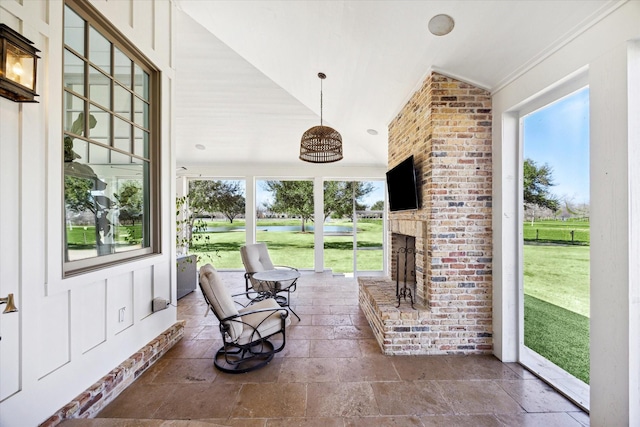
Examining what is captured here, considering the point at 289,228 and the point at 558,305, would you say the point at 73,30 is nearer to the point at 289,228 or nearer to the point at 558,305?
the point at 558,305

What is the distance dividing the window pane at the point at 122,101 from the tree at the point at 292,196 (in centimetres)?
472

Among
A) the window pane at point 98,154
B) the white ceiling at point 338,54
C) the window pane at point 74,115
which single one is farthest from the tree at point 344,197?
the window pane at point 74,115

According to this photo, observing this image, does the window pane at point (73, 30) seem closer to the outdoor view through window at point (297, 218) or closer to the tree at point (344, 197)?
the outdoor view through window at point (297, 218)

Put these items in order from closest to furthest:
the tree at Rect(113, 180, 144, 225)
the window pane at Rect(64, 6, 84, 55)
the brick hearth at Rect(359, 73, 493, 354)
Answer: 1. the window pane at Rect(64, 6, 84, 55)
2. the tree at Rect(113, 180, 144, 225)
3. the brick hearth at Rect(359, 73, 493, 354)

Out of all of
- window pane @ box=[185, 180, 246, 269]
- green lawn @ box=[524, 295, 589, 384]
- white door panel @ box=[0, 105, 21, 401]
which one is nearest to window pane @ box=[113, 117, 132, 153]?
white door panel @ box=[0, 105, 21, 401]

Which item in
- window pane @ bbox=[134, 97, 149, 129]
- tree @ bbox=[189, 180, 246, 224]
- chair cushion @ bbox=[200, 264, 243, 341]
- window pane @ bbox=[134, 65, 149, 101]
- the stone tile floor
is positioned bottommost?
the stone tile floor

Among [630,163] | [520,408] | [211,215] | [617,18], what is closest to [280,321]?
[520,408]

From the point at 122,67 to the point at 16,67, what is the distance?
1.23m

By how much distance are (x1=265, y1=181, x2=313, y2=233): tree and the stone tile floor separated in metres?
4.38

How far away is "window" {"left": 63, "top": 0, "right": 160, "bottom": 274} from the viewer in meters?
2.06

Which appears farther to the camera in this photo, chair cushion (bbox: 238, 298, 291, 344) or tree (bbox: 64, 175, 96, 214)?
chair cushion (bbox: 238, 298, 291, 344)

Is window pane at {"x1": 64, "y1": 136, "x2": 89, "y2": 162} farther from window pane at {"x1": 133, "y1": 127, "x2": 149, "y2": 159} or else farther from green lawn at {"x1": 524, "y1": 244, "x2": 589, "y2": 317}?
green lawn at {"x1": 524, "y1": 244, "x2": 589, "y2": 317}

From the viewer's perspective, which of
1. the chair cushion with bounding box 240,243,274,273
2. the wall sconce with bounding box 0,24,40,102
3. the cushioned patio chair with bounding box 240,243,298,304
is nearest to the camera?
the wall sconce with bounding box 0,24,40,102

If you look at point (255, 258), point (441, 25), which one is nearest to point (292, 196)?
point (255, 258)
